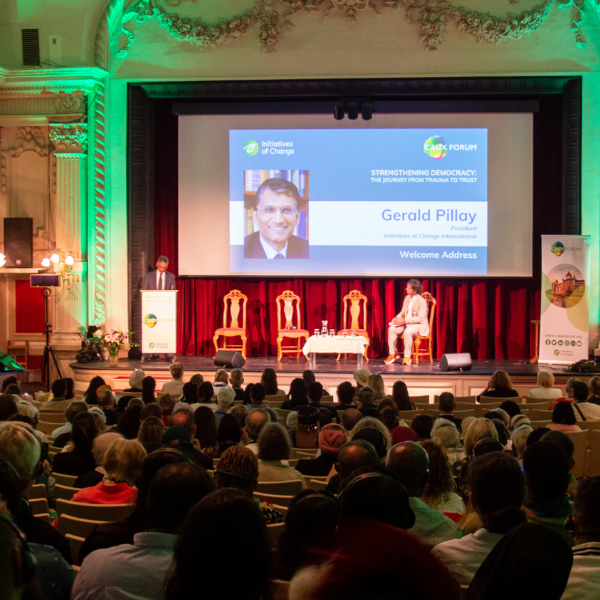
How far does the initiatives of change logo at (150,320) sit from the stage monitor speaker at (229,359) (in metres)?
1.18

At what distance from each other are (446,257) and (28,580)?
32.8ft

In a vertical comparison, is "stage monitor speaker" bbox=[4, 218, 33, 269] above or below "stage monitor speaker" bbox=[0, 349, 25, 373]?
above

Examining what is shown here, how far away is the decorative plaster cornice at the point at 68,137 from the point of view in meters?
10.3

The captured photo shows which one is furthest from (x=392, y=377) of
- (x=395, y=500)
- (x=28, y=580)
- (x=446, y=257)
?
(x=28, y=580)

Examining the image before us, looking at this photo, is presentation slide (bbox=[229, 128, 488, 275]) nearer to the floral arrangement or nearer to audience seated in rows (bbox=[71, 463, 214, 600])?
the floral arrangement

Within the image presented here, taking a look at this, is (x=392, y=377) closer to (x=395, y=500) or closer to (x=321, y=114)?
(x=321, y=114)

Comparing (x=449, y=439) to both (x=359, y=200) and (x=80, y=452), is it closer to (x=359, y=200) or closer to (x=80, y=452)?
(x=80, y=452)

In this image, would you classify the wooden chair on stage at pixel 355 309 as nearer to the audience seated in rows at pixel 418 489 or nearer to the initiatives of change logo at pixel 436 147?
the initiatives of change logo at pixel 436 147

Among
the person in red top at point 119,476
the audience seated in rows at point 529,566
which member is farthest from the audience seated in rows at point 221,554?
the person in red top at point 119,476

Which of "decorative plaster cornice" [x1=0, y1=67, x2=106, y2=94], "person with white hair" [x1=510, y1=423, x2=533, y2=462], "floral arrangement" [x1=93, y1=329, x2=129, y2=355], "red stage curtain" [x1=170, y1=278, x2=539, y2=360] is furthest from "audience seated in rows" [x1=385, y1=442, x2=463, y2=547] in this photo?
"decorative plaster cornice" [x1=0, y1=67, x2=106, y2=94]

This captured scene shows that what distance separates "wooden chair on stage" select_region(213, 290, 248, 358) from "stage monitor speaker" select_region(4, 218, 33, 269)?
3.13m

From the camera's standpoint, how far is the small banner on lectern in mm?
9352

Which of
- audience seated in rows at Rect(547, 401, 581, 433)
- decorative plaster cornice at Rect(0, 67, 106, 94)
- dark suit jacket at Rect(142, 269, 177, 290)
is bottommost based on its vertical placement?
audience seated in rows at Rect(547, 401, 581, 433)

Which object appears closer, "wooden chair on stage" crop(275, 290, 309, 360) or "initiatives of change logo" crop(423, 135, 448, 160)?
"wooden chair on stage" crop(275, 290, 309, 360)
